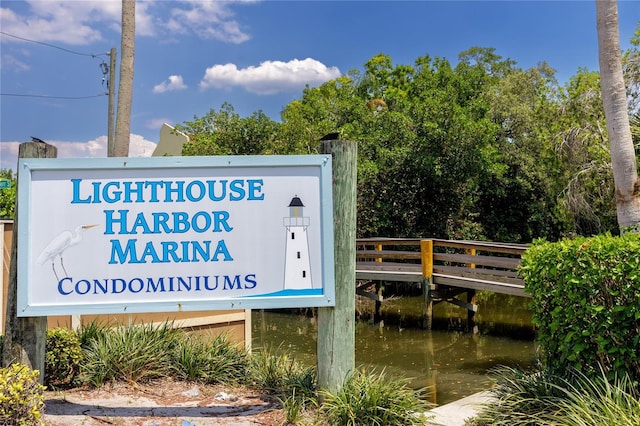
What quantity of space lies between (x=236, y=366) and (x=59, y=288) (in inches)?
65.4

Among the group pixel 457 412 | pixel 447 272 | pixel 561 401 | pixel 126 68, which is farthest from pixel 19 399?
pixel 447 272

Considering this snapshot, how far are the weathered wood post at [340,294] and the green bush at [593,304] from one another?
1.54 m

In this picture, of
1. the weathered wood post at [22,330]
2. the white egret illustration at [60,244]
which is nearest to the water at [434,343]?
the weathered wood post at [22,330]

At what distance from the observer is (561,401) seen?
365cm

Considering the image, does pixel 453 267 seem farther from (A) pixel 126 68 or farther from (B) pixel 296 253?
(B) pixel 296 253

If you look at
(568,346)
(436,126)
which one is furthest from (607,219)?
(568,346)

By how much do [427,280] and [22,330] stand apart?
972 cm

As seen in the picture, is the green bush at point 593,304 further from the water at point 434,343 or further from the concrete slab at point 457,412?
the water at point 434,343

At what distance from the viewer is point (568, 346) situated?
401cm

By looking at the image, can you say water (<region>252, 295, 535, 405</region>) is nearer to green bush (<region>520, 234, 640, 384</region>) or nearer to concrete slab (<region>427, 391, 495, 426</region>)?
concrete slab (<region>427, 391, 495, 426</region>)

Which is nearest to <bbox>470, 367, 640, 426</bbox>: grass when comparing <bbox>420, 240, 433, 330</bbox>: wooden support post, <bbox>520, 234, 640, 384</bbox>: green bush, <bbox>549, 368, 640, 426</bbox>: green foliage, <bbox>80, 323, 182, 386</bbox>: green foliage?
<bbox>549, 368, 640, 426</bbox>: green foliage

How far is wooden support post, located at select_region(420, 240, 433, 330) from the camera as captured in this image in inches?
478

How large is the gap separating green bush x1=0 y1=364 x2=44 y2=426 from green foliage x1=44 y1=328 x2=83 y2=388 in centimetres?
97

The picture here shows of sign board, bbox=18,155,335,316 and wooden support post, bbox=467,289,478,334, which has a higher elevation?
sign board, bbox=18,155,335,316
